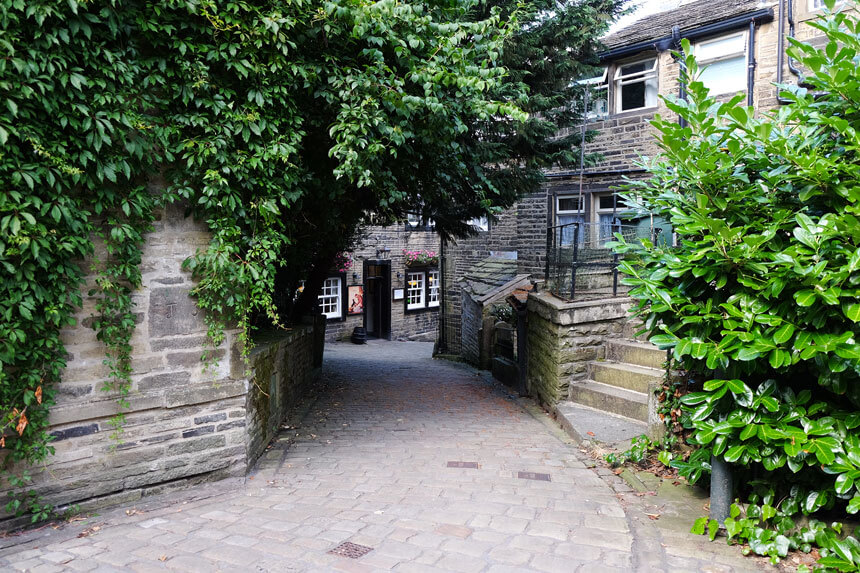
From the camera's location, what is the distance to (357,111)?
4.94 metres

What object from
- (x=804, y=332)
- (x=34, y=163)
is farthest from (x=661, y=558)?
(x=34, y=163)

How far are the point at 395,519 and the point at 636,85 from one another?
11560 millimetres

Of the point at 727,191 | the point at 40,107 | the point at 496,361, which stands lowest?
the point at 496,361

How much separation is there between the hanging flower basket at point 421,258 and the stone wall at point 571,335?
14.2m

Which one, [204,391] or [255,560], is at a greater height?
[204,391]

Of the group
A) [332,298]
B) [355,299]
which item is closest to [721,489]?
[332,298]

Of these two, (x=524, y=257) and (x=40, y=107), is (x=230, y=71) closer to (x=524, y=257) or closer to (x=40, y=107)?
(x=40, y=107)

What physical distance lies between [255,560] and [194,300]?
2.26m

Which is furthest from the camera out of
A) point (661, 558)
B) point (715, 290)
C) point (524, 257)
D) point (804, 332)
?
point (524, 257)

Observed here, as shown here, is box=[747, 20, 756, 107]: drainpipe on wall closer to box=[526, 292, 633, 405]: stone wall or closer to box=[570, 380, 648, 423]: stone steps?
box=[526, 292, 633, 405]: stone wall

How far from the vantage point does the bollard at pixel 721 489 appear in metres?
3.81

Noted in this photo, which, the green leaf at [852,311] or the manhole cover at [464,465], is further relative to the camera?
the manhole cover at [464,465]

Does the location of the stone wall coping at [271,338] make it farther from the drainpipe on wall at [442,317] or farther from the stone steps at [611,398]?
the drainpipe on wall at [442,317]

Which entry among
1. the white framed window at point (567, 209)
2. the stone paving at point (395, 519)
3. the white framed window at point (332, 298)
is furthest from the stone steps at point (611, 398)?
the white framed window at point (332, 298)
